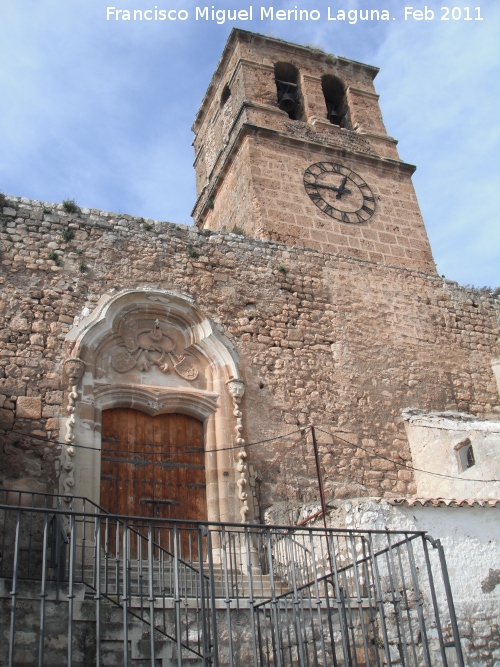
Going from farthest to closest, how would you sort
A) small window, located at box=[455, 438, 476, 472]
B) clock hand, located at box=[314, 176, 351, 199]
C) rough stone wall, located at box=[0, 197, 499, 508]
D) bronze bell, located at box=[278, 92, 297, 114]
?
→ bronze bell, located at box=[278, 92, 297, 114] → clock hand, located at box=[314, 176, 351, 199] → small window, located at box=[455, 438, 476, 472] → rough stone wall, located at box=[0, 197, 499, 508]

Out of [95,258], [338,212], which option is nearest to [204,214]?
[338,212]

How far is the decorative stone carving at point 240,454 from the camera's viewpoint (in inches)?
351

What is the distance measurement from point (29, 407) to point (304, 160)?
7.91 meters

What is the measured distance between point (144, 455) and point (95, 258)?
3069mm

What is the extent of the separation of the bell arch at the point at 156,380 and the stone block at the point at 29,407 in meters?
0.37

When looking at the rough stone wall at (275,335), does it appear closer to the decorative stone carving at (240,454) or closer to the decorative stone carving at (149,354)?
the decorative stone carving at (240,454)

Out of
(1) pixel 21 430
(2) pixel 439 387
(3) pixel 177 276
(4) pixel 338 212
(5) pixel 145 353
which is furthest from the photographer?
(4) pixel 338 212

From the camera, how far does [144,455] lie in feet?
29.7

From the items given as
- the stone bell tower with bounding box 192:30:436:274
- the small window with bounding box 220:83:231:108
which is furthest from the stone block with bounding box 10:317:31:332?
the small window with bounding box 220:83:231:108

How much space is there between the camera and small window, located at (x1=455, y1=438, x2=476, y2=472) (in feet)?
33.3

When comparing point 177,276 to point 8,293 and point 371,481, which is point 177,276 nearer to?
point 8,293

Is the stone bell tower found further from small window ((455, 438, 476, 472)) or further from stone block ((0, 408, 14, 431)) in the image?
stone block ((0, 408, 14, 431))

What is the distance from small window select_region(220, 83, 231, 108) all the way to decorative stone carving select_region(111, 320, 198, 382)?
8472 mm

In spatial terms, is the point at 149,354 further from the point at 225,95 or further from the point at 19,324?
the point at 225,95
